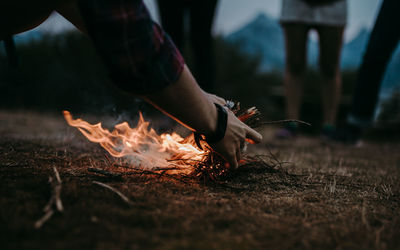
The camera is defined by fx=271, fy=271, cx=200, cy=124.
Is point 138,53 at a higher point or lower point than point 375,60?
higher

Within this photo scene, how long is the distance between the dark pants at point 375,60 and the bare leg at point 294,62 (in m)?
0.67

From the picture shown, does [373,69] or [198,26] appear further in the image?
[373,69]

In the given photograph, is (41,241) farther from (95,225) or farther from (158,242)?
(158,242)

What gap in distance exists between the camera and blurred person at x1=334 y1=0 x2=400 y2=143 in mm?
2795

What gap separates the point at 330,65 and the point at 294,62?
0.43 metres

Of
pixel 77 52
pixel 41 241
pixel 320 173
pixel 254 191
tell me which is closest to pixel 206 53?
pixel 320 173

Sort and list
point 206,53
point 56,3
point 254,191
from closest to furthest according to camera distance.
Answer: point 56,3 → point 254,191 → point 206,53

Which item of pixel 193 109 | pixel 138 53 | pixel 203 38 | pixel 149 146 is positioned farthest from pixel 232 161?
pixel 203 38

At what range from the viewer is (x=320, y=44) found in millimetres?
3346

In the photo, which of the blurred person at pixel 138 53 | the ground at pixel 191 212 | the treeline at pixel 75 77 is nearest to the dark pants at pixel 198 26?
the ground at pixel 191 212

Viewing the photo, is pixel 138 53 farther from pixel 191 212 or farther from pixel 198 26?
pixel 198 26

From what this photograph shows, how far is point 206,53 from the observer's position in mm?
2961

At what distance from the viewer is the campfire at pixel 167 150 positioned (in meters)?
1.20

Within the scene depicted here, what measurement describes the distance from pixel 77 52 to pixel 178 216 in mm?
6342
